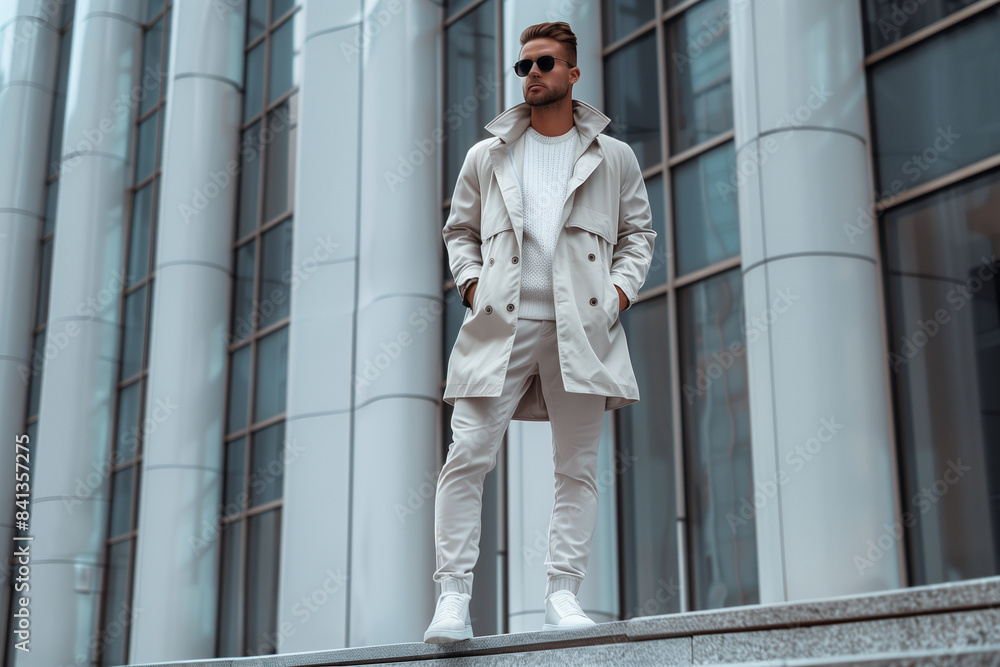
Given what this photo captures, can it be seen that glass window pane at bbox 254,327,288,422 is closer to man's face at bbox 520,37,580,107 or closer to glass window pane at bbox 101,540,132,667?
glass window pane at bbox 101,540,132,667

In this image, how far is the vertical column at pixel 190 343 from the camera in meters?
15.4

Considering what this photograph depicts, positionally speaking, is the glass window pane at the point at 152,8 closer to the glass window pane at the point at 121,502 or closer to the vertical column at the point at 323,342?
the vertical column at the point at 323,342

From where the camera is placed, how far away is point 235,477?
52.3ft

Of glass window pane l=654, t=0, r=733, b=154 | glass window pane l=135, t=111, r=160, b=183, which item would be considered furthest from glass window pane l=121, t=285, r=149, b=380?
glass window pane l=654, t=0, r=733, b=154

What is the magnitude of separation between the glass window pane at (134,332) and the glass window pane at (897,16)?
45.1 feet

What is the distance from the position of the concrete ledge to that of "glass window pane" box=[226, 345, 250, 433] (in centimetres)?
1207

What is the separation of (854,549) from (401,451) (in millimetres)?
5427

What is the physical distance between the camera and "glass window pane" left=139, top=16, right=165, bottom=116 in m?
20.3

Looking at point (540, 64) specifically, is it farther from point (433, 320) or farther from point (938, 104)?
point (433, 320)

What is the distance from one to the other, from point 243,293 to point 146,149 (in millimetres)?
5213

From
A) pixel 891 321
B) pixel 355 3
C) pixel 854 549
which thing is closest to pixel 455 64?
pixel 355 3

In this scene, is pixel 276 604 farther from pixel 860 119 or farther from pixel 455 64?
pixel 860 119

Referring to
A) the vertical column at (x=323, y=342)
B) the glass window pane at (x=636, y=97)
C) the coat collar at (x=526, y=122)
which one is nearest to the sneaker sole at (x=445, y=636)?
the coat collar at (x=526, y=122)

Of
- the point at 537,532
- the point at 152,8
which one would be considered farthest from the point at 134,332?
the point at 537,532
